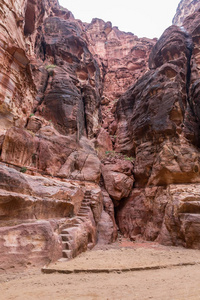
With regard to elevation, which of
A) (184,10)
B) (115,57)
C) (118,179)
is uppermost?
(184,10)

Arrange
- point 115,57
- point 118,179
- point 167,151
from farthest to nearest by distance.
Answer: point 115,57, point 118,179, point 167,151

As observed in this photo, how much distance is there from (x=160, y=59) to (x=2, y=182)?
21.3 meters

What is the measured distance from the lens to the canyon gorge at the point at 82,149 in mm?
6379

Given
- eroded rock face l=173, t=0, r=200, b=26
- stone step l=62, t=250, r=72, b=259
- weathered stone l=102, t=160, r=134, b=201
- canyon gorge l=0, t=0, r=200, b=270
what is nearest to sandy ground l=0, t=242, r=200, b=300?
canyon gorge l=0, t=0, r=200, b=270

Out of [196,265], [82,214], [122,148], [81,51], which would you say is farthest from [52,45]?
[196,265]

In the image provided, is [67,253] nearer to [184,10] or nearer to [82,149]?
[82,149]

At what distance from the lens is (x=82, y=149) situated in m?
16.0

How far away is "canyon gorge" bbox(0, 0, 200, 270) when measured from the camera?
6.38 meters

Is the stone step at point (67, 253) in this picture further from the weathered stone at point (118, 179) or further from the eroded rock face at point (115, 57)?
the eroded rock face at point (115, 57)

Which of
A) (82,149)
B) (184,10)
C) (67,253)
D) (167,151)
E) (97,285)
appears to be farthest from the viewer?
(184,10)

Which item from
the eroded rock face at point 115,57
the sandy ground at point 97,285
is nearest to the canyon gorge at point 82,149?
the sandy ground at point 97,285

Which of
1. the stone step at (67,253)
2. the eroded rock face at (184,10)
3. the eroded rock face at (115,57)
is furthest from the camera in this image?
the eroded rock face at (184,10)

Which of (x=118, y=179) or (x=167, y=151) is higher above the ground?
(x=167, y=151)

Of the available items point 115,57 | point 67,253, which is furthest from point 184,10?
point 67,253
